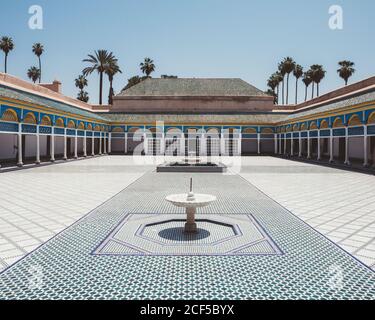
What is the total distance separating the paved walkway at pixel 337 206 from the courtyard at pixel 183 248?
36 millimetres

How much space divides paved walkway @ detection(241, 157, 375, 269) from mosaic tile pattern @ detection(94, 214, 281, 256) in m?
1.43

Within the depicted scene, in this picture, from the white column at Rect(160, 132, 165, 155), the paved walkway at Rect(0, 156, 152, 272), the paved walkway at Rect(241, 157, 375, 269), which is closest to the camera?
the paved walkway at Rect(0, 156, 152, 272)

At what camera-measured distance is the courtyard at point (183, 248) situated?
398 centimetres

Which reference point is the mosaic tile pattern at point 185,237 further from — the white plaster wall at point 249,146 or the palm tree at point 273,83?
the palm tree at point 273,83

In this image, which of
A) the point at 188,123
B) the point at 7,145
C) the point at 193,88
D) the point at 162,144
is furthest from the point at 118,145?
the point at 7,145

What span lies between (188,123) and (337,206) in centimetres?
2881

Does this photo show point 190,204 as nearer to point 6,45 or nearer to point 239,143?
point 239,143

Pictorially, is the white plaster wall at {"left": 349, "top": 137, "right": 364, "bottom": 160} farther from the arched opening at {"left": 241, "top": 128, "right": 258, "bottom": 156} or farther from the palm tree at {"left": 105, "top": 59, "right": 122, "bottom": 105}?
the palm tree at {"left": 105, "top": 59, "right": 122, "bottom": 105}

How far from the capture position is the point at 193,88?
44969mm

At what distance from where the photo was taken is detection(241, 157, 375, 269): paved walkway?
5.90 m

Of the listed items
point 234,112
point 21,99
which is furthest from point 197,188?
point 234,112

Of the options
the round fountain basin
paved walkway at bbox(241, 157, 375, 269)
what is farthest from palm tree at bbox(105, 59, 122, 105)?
the round fountain basin
